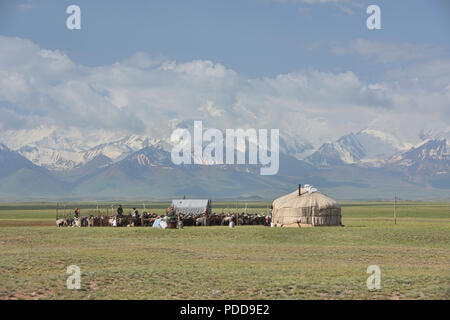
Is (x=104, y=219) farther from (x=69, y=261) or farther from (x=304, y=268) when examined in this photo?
(x=304, y=268)

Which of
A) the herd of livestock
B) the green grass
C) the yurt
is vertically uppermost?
the yurt

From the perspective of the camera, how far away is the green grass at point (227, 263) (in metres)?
20.5

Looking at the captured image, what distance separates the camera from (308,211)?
5116 centimetres

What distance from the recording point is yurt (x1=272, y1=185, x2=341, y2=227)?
51.0 m

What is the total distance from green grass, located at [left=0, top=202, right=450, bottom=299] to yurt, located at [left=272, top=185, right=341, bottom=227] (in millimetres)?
5192

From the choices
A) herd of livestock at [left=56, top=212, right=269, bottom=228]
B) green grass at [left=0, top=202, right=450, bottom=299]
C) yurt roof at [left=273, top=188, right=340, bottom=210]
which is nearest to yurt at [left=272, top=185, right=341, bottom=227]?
yurt roof at [left=273, top=188, right=340, bottom=210]

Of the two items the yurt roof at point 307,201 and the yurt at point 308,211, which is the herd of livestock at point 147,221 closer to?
the yurt roof at point 307,201

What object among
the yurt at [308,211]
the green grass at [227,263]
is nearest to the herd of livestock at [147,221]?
the yurt at [308,211]

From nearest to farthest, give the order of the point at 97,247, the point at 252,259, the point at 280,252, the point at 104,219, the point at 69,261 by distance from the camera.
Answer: the point at 69,261
the point at 252,259
the point at 280,252
the point at 97,247
the point at 104,219

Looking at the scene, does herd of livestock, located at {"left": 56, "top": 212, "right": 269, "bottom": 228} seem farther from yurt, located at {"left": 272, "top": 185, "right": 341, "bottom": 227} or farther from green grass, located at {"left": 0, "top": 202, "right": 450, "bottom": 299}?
green grass, located at {"left": 0, "top": 202, "right": 450, "bottom": 299}

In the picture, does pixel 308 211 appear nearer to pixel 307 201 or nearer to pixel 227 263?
pixel 307 201
